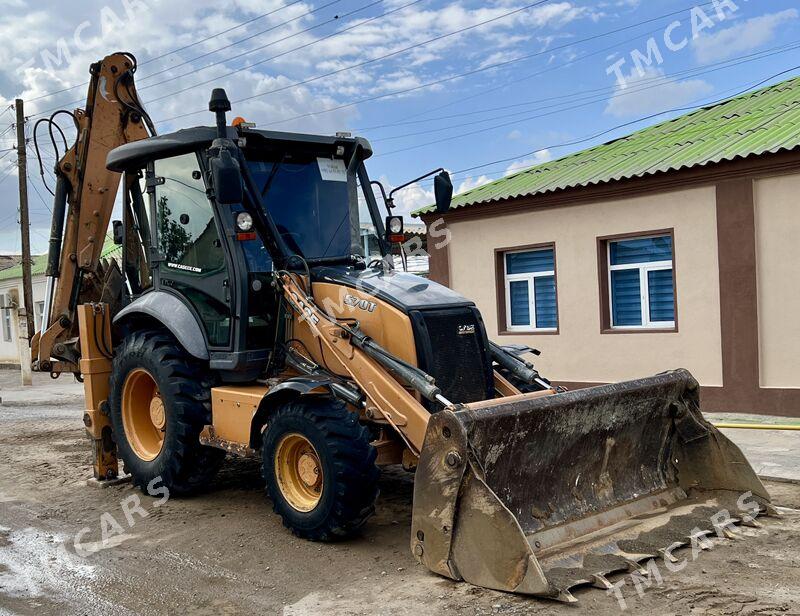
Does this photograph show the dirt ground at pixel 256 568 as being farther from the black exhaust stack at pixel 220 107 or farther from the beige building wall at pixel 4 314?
the beige building wall at pixel 4 314

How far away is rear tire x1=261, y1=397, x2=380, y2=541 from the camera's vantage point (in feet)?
17.3

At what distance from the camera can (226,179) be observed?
18.9ft

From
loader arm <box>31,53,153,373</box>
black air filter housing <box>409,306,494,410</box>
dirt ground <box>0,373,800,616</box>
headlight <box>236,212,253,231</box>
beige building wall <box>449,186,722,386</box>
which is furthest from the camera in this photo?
beige building wall <box>449,186,722,386</box>

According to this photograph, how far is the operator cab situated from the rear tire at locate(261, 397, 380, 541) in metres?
0.98

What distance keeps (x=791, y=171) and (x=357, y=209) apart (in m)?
6.00

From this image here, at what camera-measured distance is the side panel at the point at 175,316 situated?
6.64m

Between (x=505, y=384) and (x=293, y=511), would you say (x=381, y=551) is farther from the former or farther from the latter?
(x=505, y=384)

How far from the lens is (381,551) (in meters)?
5.45

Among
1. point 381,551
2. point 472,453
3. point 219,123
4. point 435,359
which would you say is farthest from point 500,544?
point 219,123

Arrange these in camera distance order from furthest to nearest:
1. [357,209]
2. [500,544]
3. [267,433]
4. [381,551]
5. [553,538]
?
[357,209]
[267,433]
[381,551]
[553,538]
[500,544]

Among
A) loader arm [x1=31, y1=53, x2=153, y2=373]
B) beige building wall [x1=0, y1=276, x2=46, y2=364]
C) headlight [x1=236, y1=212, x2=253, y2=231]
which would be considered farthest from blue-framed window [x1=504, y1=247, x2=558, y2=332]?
beige building wall [x1=0, y1=276, x2=46, y2=364]

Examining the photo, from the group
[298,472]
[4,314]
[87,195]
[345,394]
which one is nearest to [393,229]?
[345,394]

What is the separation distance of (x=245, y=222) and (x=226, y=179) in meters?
0.51

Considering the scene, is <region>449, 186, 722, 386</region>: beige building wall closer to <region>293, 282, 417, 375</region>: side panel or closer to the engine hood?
the engine hood
